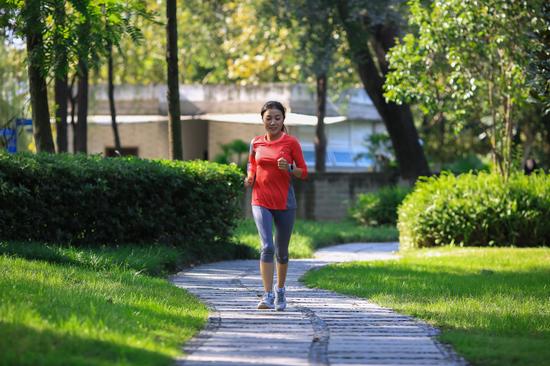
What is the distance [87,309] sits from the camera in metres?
8.27

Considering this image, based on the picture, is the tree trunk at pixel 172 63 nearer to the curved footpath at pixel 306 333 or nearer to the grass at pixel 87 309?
the grass at pixel 87 309

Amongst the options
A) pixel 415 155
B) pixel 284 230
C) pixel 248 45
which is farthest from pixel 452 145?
pixel 284 230

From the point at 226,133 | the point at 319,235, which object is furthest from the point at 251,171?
the point at 226,133

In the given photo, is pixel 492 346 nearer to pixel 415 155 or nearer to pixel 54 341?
pixel 54 341

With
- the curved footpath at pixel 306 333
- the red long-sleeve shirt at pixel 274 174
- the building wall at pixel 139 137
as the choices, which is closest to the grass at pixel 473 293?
the curved footpath at pixel 306 333

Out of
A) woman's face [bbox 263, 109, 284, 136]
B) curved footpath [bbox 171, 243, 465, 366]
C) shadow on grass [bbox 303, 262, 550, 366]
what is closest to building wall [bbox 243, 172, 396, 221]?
shadow on grass [bbox 303, 262, 550, 366]

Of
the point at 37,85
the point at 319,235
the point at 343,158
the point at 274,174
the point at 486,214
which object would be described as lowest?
the point at 319,235

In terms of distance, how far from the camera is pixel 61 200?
1366 cm

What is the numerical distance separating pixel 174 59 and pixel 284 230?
25.7 feet

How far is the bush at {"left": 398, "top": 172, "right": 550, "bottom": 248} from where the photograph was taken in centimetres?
1881

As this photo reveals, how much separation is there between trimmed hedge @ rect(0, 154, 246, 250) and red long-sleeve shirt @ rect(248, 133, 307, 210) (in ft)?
13.7

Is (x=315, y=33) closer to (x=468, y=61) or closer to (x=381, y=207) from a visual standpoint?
(x=381, y=207)

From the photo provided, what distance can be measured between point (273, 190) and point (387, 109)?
18690 millimetres

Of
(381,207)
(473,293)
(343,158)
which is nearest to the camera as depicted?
(473,293)
